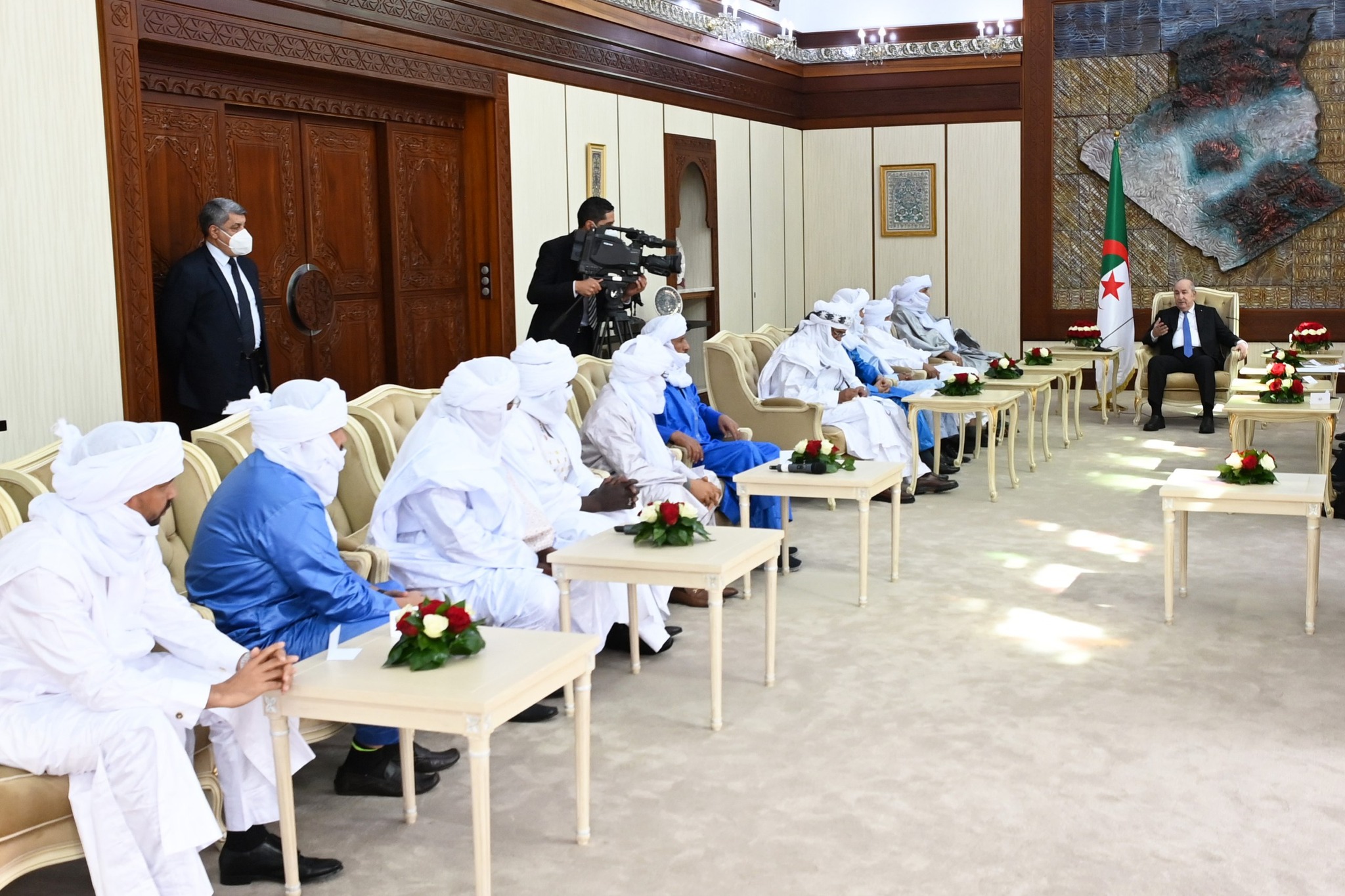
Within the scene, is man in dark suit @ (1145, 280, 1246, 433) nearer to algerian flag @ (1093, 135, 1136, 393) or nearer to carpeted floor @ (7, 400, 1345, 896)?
algerian flag @ (1093, 135, 1136, 393)

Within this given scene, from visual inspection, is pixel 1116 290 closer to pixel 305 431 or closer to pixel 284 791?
pixel 305 431

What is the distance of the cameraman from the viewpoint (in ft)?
24.5

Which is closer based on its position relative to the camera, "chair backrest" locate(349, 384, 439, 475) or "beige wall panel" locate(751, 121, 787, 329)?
"chair backrest" locate(349, 384, 439, 475)

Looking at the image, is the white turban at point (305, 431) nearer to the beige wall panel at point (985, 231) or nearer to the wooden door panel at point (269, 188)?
the wooden door panel at point (269, 188)

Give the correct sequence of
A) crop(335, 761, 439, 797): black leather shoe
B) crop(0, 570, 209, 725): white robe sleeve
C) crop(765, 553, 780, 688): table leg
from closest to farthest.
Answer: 1. crop(0, 570, 209, 725): white robe sleeve
2. crop(335, 761, 439, 797): black leather shoe
3. crop(765, 553, 780, 688): table leg

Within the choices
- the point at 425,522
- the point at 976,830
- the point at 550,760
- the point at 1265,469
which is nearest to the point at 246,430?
the point at 425,522

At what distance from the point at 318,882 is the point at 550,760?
913 millimetres

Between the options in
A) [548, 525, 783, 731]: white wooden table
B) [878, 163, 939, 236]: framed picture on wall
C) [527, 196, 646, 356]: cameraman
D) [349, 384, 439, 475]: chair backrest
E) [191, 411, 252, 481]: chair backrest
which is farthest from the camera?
[878, 163, 939, 236]: framed picture on wall

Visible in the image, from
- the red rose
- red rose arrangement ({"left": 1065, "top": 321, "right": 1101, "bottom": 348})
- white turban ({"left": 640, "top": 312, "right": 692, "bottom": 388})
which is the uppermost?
white turban ({"left": 640, "top": 312, "right": 692, "bottom": 388})

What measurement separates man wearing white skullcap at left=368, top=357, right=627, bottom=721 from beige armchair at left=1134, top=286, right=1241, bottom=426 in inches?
298

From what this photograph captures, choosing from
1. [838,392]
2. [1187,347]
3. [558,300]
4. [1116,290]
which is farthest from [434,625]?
[1116,290]

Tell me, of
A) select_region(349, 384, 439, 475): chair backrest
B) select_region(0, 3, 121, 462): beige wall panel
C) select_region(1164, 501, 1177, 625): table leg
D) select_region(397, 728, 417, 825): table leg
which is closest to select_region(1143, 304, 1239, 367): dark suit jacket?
select_region(1164, 501, 1177, 625): table leg

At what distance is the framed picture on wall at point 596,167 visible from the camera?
30.7ft

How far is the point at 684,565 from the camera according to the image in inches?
161
